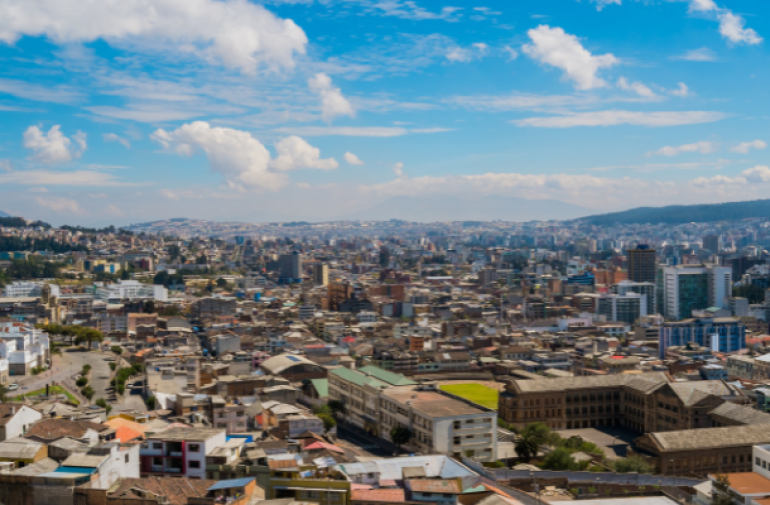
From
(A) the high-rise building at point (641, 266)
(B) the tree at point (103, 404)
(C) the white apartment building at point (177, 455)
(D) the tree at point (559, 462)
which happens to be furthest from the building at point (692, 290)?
(C) the white apartment building at point (177, 455)

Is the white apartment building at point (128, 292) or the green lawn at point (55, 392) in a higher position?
the white apartment building at point (128, 292)

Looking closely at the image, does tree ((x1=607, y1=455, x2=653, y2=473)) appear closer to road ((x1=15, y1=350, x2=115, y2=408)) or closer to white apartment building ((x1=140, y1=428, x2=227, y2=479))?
white apartment building ((x1=140, y1=428, x2=227, y2=479))

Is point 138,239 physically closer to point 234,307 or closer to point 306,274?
point 306,274

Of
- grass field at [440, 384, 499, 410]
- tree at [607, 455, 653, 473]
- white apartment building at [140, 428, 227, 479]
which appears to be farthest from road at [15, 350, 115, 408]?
tree at [607, 455, 653, 473]

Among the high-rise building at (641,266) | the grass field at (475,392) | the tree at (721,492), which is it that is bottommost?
the grass field at (475,392)

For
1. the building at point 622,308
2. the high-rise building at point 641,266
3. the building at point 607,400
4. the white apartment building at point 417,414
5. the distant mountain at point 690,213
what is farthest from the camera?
the distant mountain at point 690,213

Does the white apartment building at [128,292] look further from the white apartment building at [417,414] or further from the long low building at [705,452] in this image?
the long low building at [705,452]

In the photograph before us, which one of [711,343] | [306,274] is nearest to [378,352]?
[711,343]
